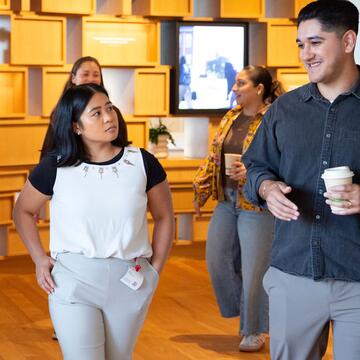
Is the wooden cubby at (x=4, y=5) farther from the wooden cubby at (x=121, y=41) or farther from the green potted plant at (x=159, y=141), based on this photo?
the green potted plant at (x=159, y=141)

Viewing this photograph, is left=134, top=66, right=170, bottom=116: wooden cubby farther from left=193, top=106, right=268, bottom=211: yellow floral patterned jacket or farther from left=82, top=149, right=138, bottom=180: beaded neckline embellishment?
left=82, top=149, right=138, bottom=180: beaded neckline embellishment

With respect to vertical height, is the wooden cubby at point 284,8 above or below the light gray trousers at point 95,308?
above

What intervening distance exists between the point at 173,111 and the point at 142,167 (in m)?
4.59

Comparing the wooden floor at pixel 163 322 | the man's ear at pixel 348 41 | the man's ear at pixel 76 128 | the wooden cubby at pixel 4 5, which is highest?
the wooden cubby at pixel 4 5

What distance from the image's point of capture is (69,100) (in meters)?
3.36

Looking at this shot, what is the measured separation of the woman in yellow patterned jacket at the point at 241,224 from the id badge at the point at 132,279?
1906 millimetres

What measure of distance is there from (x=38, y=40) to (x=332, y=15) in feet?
15.2

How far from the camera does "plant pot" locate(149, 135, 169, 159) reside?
7.88 metres

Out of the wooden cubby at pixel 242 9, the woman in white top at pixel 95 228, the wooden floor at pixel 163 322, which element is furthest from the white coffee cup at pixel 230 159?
the wooden cubby at pixel 242 9

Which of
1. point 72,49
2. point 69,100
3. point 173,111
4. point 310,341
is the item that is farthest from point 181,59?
point 310,341

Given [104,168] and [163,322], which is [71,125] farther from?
[163,322]

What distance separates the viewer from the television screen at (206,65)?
7.84 m

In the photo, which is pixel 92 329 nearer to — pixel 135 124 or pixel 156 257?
pixel 156 257

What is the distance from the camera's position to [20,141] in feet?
23.9
